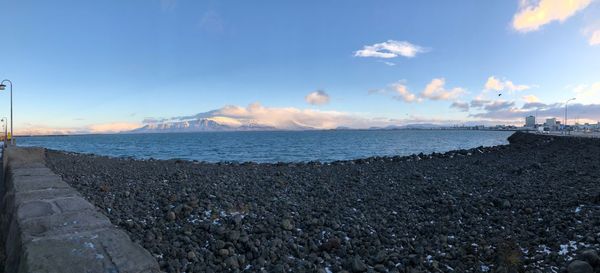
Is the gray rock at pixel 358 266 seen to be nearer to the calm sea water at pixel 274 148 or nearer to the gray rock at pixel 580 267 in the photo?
the gray rock at pixel 580 267

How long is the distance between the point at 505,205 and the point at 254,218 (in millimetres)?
6166

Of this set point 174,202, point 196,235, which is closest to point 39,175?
point 174,202

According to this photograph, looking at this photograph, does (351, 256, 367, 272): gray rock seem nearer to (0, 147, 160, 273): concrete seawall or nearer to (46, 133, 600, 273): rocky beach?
(46, 133, 600, 273): rocky beach

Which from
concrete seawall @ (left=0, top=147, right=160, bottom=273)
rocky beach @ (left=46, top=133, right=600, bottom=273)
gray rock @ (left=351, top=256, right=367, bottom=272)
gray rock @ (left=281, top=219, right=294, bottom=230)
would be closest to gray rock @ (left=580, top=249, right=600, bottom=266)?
rocky beach @ (left=46, top=133, right=600, bottom=273)

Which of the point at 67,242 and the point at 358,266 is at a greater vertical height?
the point at 67,242

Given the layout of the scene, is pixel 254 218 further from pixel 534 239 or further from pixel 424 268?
pixel 534 239

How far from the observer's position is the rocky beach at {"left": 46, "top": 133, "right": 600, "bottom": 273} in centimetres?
534

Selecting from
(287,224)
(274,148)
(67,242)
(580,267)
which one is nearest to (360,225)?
(287,224)

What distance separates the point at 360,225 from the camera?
730 centimetres

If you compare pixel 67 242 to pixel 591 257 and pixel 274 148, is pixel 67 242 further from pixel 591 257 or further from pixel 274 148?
pixel 274 148

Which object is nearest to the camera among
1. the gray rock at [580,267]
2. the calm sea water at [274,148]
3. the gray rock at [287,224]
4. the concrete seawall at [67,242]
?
the concrete seawall at [67,242]

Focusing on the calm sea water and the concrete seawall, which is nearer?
the concrete seawall

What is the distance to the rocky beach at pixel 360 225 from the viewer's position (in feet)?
17.5

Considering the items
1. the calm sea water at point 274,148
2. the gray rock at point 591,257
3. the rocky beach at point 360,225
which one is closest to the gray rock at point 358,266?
the rocky beach at point 360,225
